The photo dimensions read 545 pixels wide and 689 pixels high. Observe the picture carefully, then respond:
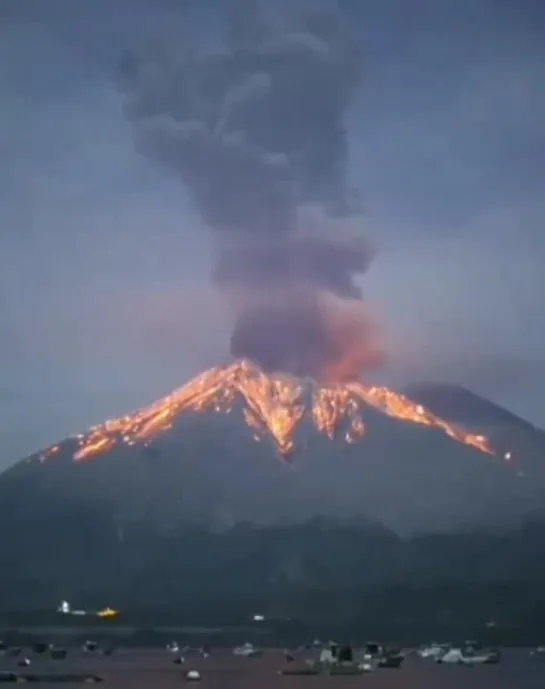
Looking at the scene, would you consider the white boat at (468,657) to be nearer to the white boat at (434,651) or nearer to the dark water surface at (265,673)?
the white boat at (434,651)

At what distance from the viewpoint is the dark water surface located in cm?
6750

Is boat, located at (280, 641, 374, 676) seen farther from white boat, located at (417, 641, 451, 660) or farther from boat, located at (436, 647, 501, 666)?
white boat, located at (417, 641, 451, 660)

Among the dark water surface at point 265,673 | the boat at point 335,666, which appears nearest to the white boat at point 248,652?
the dark water surface at point 265,673

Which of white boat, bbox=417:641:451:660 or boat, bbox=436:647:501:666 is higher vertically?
Result: white boat, bbox=417:641:451:660

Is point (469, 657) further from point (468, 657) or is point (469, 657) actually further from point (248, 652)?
point (248, 652)

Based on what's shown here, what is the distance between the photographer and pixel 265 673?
79.6 metres

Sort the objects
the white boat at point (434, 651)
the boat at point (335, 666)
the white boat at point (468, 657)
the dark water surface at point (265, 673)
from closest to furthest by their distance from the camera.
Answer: the dark water surface at point (265, 673), the boat at point (335, 666), the white boat at point (468, 657), the white boat at point (434, 651)

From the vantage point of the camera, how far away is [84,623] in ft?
379

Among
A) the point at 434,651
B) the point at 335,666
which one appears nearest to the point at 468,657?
the point at 434,651

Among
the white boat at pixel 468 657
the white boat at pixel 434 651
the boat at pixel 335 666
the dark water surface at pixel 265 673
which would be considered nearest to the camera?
the dark water surface at pixel 265 673

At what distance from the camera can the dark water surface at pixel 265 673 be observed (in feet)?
221

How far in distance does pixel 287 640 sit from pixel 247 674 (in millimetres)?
32189

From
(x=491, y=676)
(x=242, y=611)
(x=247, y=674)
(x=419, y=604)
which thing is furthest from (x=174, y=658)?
(x=491, y=676)

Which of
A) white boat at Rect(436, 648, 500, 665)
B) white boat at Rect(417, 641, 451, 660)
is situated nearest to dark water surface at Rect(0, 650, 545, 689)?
white boat at Rect(417, 641, 451, 660)
